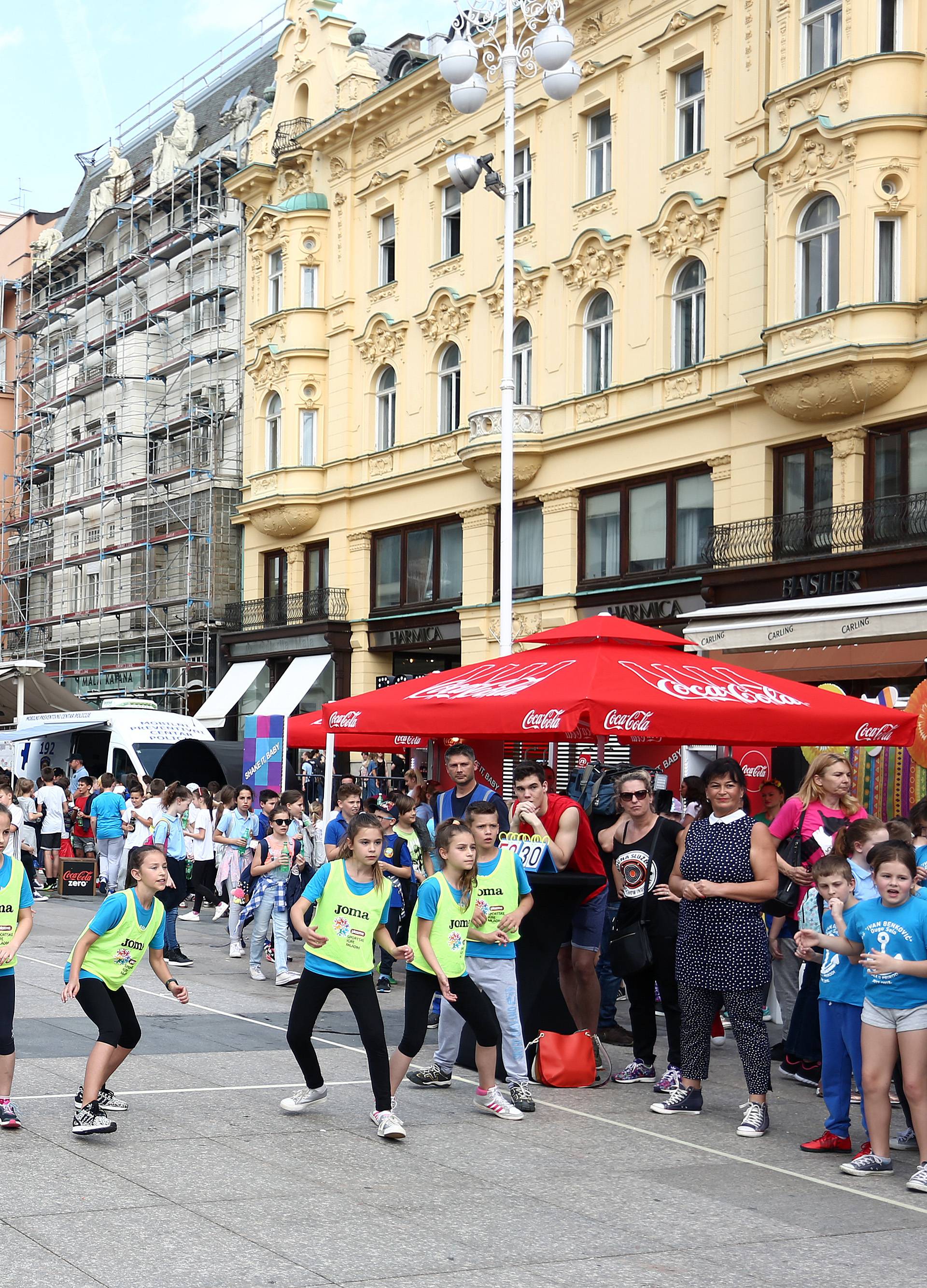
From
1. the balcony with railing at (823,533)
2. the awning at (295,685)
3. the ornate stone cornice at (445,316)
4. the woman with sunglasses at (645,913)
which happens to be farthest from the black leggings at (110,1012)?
the awning at (295,685)

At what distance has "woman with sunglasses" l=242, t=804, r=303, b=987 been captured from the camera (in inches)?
558

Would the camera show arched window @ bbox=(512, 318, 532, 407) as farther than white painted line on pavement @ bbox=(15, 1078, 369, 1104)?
Yes

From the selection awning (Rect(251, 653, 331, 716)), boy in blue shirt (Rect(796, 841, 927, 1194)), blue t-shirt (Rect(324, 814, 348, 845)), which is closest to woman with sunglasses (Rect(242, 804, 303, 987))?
blue t-shirt (Rect(324, 814, 348, 845))

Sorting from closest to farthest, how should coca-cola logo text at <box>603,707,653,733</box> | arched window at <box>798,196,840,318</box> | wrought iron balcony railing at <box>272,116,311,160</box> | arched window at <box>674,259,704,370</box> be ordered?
1. coca-cola logo text at <box>603,707,653,733</box>
2. arched window at <box>798,196,840,318</box>
3. arched window at <box>674,259,704,370</box>
4. wrought iron balcony railing at <box>272,116,311,160</box>

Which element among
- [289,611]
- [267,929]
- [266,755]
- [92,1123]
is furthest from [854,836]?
[289,611]

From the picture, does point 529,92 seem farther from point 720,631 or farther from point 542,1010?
point 542,1010

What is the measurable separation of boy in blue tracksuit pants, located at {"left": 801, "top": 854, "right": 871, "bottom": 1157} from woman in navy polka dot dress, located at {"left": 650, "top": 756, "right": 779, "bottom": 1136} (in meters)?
0.45

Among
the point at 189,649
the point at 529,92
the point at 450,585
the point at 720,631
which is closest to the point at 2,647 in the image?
the point at 189,649

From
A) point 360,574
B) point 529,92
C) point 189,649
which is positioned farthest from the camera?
point 189,649

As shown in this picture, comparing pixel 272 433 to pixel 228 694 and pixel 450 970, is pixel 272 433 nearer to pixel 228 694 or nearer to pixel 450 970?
pixel 228 694

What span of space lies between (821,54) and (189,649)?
942 inches

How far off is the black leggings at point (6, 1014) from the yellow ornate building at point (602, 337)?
1423cm

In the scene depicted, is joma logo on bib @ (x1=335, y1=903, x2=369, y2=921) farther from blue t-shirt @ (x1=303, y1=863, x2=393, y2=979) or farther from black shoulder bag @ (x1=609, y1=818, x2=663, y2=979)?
black shoulder bag @ (x1=609, y1=818, x2=663, y2=979)

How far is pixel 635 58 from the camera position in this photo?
27.9 m
